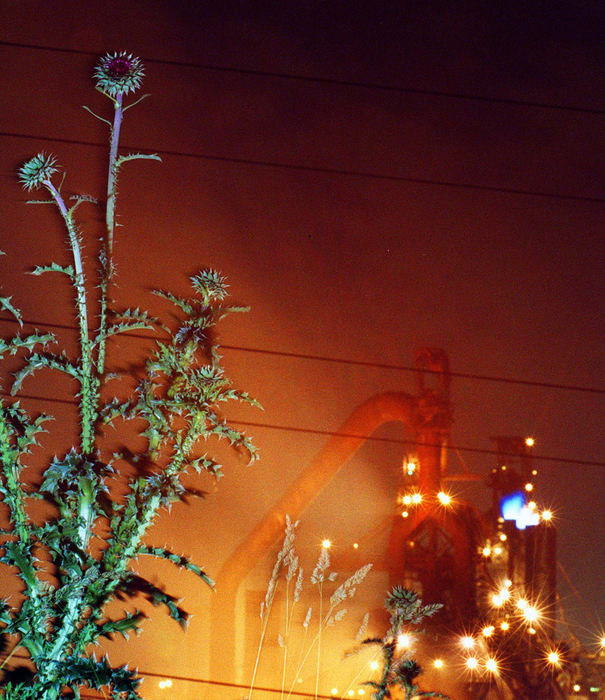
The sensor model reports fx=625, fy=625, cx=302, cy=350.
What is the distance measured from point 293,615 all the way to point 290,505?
0.58 metres

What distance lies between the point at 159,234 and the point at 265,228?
2.04ft

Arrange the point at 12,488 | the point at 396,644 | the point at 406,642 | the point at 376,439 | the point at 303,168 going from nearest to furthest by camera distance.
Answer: the point at 396,644
the point at 12,488
the point at 406,642
the point at 376,439
the point at 303,168

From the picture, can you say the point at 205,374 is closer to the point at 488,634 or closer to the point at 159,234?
the point at 159,234

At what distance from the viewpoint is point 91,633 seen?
8.80 ft

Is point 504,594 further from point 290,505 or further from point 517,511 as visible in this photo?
point 290,505

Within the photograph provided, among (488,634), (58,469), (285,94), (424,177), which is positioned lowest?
(488,634)

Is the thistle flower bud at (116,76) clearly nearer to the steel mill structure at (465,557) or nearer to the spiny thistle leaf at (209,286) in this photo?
the spiny thistle leaf at (209,286)

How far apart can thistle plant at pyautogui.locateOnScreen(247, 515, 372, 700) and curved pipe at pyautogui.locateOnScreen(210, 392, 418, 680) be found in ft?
0.43

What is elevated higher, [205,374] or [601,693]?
[205,374]

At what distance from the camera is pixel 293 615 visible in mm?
3412

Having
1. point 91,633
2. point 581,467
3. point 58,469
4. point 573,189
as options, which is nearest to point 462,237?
point 573,189

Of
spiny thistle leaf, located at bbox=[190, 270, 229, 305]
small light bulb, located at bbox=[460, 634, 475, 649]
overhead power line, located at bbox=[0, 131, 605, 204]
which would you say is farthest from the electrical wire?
overhead power line, located at bbox=[0, 131, 605, 204]

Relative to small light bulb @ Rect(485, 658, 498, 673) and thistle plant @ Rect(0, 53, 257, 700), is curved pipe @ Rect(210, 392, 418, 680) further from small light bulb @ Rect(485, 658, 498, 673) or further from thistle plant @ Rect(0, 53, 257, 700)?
small light bulb @ Rect(485, 658, 498, 673)

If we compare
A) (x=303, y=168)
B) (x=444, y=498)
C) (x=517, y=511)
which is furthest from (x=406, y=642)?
(x=303, y=168)
